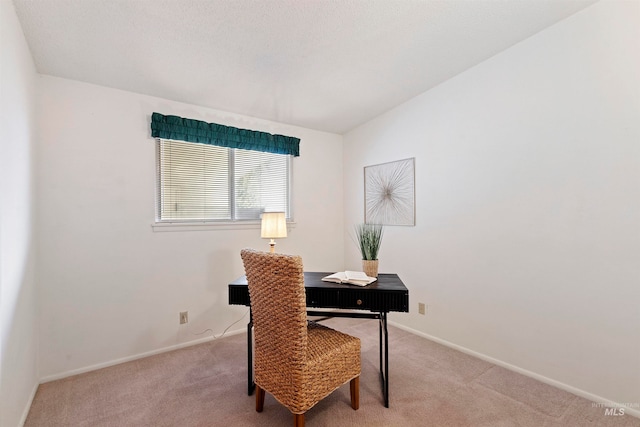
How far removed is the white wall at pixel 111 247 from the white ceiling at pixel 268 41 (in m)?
0.26

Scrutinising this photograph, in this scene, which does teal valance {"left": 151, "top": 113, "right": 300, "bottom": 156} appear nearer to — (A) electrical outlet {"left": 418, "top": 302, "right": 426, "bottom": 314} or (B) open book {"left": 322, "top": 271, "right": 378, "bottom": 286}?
(B) open book {"left": 322, "top": 271, "right": 378, "bottom": 286}

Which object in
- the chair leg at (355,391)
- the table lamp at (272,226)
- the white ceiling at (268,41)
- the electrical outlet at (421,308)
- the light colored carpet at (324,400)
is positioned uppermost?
the white ceiling at (268,41)

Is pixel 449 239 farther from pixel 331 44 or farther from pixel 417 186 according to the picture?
pixel 331 44

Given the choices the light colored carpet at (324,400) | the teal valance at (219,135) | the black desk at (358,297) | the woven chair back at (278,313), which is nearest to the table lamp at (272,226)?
the black desk at (358,297)

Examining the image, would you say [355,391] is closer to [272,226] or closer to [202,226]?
[272,226]

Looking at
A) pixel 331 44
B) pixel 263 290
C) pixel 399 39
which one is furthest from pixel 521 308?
pixel 331 44

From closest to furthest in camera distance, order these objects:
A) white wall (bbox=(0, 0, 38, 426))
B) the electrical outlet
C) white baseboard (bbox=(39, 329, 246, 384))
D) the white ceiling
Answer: white wall (bbox=(0, 0, 38, 426)) → the white ceiling → white baseboard (bbox=(39, 329, 246, 384)) → the electrical outlet

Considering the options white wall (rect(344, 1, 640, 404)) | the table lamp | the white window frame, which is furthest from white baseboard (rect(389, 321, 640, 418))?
the white window frame

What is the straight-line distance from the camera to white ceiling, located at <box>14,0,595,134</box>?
1.79 m

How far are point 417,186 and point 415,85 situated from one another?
3.30ft

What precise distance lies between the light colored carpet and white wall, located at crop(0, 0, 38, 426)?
1.17 ft

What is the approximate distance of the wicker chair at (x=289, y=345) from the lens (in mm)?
1543

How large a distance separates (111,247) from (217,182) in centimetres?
111

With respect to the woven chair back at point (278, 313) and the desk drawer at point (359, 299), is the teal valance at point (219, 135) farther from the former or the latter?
the desk drawer at point (359, 299)
